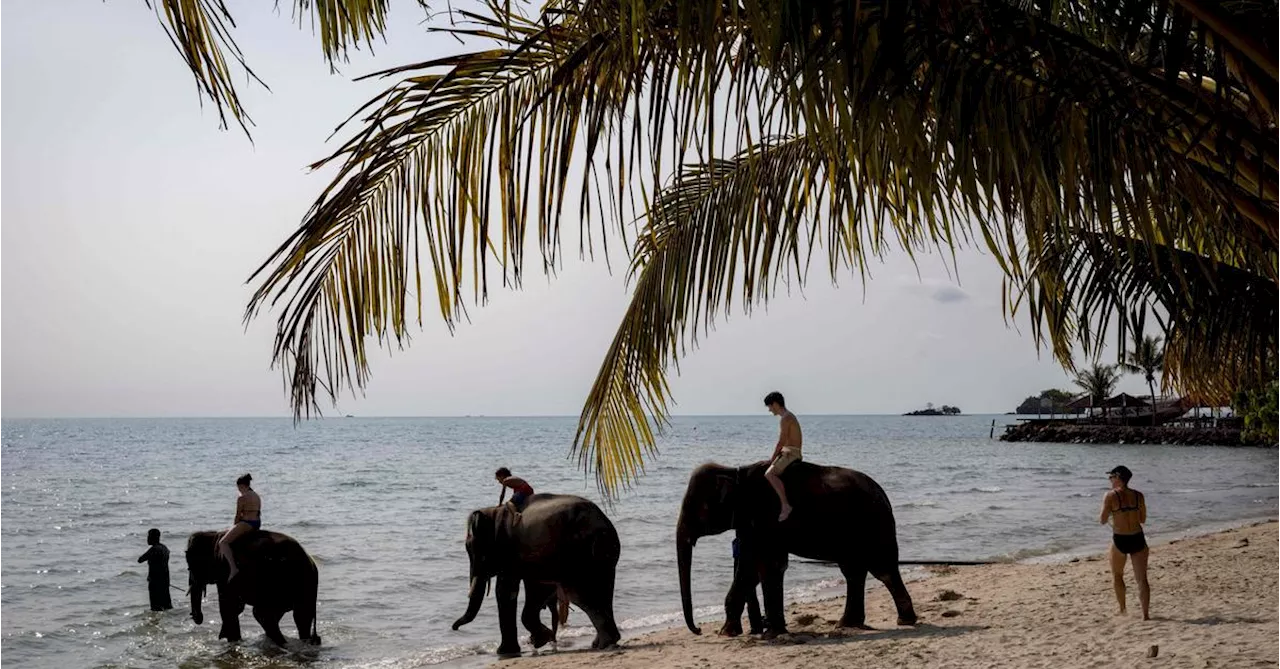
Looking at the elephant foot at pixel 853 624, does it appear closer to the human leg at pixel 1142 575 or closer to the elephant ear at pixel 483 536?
the human leg at pixel 1142 575

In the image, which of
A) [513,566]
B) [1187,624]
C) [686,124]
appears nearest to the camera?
[686,124]

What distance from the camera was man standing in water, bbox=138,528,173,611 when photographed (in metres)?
16.1

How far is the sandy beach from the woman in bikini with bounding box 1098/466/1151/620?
35 centimetres

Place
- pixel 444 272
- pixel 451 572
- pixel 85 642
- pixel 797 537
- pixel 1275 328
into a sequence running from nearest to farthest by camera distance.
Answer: pixel 444 272 → pixel 1275 328 → pixel 797 537 → pixel 85 642 → pixel 451 572

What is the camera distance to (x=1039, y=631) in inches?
394

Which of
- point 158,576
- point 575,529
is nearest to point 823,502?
point 575,529

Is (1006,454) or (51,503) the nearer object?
(51,503)

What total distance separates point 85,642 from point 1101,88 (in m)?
17.1

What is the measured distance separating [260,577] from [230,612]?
80 centimetres

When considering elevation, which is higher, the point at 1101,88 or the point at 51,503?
the point at 1101,88

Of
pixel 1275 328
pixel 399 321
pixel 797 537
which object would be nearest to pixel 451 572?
pixel 797 537

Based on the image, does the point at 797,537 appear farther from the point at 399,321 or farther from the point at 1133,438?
the point at 1133,438

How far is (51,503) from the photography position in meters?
50.3

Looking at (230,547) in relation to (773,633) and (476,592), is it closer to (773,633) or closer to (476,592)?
(476,592)
